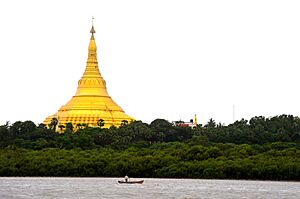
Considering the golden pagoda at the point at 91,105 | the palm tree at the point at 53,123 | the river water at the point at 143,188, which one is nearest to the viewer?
the river water at the point at 143,188

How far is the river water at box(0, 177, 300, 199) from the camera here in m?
63.0

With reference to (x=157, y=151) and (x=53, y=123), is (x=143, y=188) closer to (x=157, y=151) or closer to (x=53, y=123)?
(x=157, y=151)

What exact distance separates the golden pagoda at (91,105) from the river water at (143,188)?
35.1m

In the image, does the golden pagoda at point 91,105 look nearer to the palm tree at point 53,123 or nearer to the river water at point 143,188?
the palm tree at point 53,123

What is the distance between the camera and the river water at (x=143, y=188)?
63.0 m

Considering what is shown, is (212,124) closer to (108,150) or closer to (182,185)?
(108,150)

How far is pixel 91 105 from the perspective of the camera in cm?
11738

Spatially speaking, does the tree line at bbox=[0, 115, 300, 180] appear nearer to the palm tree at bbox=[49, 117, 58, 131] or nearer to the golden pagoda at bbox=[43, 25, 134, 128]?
the palm tree at bbox=[49, 117, 58, 131]

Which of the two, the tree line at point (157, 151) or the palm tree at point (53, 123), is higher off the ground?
the palm tree at point (53, 123)

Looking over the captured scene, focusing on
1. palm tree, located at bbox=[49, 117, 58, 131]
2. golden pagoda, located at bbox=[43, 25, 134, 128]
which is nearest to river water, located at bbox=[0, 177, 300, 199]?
palm tree, located at bbox=[49, 117, 58, 131]

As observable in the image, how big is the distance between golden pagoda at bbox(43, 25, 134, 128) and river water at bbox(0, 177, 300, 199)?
35.1 meters

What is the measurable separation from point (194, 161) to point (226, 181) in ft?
7.61

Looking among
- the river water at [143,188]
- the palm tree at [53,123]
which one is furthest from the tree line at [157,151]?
the palm tree at [53,123]

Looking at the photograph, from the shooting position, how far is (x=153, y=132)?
99812 millimetres
